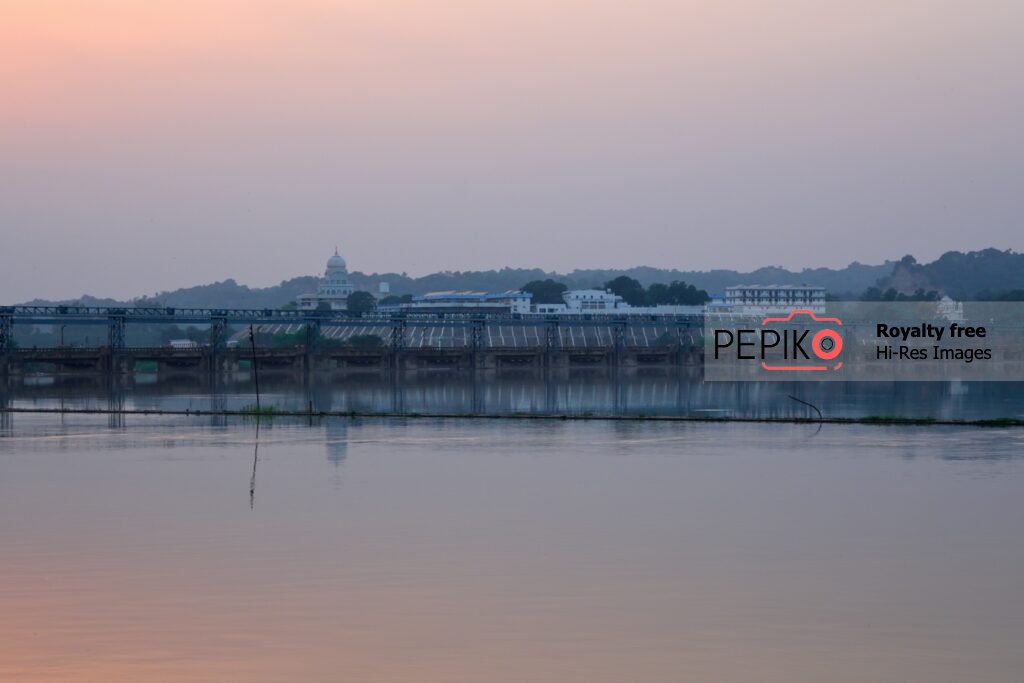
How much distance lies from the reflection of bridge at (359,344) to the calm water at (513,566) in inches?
3822

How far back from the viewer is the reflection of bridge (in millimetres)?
130500

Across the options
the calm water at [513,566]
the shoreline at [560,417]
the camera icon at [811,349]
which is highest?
the calm water at [513,566]

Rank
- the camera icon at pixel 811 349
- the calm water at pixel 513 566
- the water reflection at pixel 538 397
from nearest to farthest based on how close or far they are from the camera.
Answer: the calm water at pixel 513 566 < the water reflection at pixel 538 397 < the camera icon at pixel 811 349

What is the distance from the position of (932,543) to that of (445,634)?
9.85 m

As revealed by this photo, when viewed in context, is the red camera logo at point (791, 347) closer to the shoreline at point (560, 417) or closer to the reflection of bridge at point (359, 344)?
the reflection of bridge at point (359, 344)

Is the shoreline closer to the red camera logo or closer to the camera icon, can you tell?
the camera icon

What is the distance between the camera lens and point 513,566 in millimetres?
20422

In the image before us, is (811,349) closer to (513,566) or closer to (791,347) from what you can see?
(791,347)

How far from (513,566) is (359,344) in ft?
489

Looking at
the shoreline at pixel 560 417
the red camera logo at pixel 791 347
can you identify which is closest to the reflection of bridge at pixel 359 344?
the red camera logo at pixel 791 347

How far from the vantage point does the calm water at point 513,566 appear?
15164 millimetres

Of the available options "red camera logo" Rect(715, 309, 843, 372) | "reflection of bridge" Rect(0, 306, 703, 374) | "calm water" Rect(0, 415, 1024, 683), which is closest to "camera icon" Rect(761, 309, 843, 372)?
"red camera logo" Rect(715, 309, 843, 372)

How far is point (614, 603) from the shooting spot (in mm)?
17797

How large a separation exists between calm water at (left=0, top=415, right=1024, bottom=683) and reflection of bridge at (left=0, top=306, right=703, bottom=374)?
97.1m
